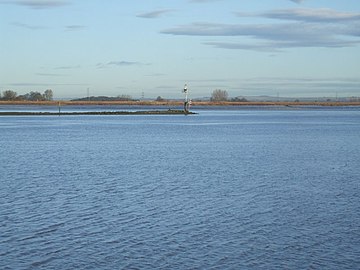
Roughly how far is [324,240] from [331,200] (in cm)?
527

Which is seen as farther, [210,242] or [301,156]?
[301,156]

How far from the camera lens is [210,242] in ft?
48.7

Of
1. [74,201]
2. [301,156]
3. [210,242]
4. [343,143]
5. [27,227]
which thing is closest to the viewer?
[210,242]

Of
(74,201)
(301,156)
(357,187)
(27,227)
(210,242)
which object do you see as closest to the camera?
(210,242)

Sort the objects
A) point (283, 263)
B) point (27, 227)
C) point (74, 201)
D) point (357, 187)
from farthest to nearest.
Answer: point (357, 187) → point (74, 201) → point (27, 227) → point (283, 263)

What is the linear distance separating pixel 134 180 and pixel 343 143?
25.8 meters

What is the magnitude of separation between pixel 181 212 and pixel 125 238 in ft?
10.8

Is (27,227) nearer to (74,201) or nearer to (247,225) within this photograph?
(74,201)

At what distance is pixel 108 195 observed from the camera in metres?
20.8

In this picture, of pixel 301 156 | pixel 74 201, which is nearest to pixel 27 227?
pixel 74 201

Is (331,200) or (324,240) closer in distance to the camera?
(324,240)

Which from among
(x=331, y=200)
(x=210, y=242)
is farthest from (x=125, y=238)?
(x=331, y=200)

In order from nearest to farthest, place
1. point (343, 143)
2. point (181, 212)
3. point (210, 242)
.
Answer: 1. point (210, 242)
2. point (181, 212)
3. point (343, 143)

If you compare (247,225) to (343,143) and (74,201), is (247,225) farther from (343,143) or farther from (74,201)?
(343,143)
